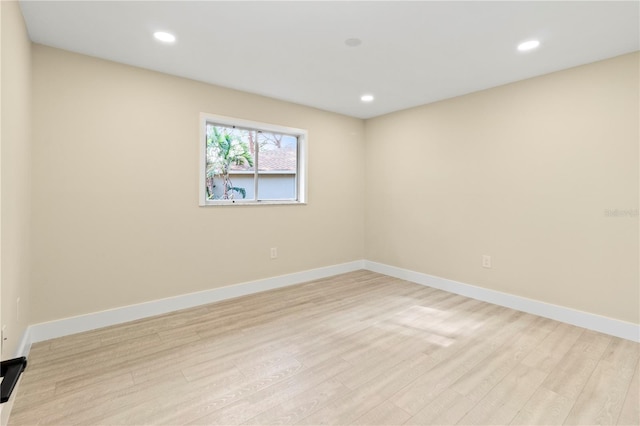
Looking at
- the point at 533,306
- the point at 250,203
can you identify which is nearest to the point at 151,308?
the point at 250,203

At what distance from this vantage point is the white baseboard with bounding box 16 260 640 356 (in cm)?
→ 251

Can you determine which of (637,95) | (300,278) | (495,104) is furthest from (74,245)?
(637,95)

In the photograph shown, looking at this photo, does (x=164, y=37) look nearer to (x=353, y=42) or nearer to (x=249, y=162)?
(x=353, y=42)

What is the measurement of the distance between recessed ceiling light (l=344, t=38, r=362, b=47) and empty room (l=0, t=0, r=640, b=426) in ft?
0.14

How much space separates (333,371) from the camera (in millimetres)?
2057

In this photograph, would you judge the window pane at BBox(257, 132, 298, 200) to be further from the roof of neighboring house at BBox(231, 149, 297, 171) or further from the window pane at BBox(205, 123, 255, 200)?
the window pane at BBox(205, 123, 255, 200)

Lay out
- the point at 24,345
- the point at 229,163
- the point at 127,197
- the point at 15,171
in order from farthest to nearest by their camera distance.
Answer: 1. the point at 229,163
2. the point at 127,197
3. the point at 24,345
4. the point at 15,171

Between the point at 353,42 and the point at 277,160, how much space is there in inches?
76.0

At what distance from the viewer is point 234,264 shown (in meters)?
3.53

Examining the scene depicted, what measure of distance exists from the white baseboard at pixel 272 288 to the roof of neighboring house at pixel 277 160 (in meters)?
1.41

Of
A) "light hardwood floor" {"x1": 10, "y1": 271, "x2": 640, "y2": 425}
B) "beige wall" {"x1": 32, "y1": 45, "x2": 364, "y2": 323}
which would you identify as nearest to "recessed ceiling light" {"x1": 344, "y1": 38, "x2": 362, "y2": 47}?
"beige wall" {"x1": 32, "y1": 45, "x2": 364, "y2": 323}

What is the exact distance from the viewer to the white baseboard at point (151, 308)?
2.49m

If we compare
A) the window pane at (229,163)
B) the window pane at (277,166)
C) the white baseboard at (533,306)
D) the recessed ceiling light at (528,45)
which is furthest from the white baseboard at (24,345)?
the recessed ceiling light at (528,45)

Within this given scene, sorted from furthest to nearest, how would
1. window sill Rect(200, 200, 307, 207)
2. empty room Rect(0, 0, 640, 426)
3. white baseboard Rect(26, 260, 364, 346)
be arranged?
window sill Rect(200, 200, 307, 207), white baseboard Rect(26, 260, 364, 346), empty room Rect(0, 0, 640, 426)
